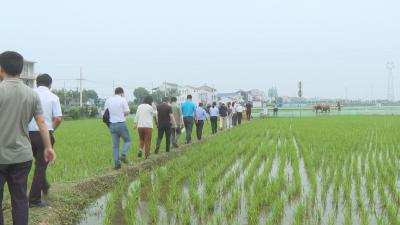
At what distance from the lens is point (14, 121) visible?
3.14m

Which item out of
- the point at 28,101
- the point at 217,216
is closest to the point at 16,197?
the point at 28,101

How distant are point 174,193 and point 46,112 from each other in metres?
1.83

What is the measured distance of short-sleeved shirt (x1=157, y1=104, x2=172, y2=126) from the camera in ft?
32.0

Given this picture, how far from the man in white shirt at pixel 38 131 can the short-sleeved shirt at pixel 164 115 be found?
4.90m

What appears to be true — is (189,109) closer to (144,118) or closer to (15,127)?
(144,118)

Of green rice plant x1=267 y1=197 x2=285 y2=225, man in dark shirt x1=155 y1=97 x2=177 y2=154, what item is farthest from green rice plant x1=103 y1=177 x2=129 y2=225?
man in dark shirt x1=155 y1=97 x2=177 y2=154

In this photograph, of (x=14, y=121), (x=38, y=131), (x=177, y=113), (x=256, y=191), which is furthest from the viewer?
(x=177, y=113)

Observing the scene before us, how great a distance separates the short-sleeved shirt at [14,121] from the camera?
3.11 meters

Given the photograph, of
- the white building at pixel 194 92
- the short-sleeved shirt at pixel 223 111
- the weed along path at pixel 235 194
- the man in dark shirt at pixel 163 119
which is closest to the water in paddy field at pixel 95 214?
the weed along path at pixel 235 194

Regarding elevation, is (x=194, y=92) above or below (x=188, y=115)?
above

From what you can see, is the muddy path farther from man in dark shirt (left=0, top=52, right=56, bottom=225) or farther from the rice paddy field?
man in dark shirt (left=0, top=52, right=56, bottom=225)

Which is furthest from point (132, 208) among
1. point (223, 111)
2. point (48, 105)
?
point (223, 111)

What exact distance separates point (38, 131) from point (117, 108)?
2714 mm

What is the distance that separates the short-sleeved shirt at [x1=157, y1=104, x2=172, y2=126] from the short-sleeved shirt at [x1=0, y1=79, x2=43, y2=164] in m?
6.51
